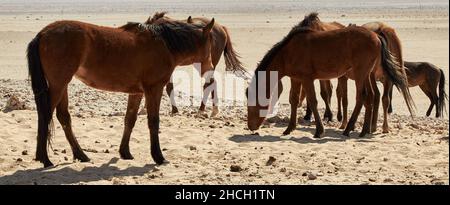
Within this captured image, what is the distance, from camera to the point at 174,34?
8.73m

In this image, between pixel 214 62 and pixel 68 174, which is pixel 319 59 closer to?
pixel 214 62

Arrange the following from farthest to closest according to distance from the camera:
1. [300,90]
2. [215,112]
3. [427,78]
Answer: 1. [427,78]
2. [215,112]
3. [300,90]

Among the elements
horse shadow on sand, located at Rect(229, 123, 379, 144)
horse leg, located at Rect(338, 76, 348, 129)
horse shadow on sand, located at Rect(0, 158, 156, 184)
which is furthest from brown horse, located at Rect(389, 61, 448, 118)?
horse shadow on sand, located at Rect(0, 158, 156, 184)

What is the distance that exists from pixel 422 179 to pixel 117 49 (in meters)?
3.52

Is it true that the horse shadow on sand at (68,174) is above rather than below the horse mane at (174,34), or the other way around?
below

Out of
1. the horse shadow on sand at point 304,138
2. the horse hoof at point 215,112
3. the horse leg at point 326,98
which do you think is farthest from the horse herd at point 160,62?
the horse hoof at point 215,112

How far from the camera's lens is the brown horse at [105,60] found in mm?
7875

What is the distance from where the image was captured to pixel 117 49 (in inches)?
329

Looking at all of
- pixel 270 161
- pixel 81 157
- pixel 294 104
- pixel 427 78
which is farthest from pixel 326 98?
pixel 81 157

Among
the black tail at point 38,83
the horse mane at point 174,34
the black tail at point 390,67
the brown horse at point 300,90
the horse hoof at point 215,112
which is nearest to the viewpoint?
the black tail at point 38,83

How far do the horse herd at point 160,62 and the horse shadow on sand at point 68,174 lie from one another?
0.24 m

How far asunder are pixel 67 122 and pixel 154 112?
98 centimetres

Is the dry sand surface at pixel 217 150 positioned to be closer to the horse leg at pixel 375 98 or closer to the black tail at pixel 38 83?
the horse leg at pixel 375 98

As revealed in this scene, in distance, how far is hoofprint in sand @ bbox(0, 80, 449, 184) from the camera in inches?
314
